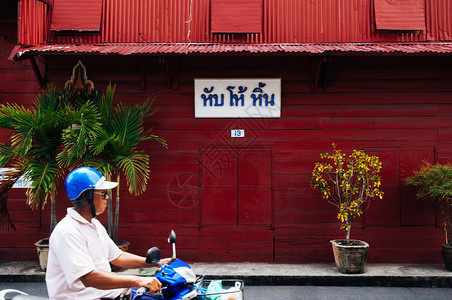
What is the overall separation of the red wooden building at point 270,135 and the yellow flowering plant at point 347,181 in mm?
350

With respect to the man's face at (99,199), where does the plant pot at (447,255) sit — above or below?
below

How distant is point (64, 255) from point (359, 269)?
5.26m

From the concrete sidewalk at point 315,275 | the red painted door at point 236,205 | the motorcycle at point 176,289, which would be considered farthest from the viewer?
the red painted door at point 236,205

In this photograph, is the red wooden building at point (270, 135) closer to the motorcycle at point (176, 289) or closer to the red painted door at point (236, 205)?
the red painted door at point (236, 205)

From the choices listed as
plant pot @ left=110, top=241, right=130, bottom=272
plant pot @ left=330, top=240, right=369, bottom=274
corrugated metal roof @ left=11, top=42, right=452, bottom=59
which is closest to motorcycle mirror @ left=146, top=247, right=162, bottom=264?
plant pot @ left=110, top=241, right=130, bottom=272

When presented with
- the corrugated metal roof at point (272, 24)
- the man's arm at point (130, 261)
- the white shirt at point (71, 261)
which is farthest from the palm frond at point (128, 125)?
the white shirt at point (71, 261)

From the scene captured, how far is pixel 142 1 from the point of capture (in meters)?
8.00

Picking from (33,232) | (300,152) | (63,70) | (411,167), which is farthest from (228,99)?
(33,232)

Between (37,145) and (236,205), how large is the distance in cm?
376

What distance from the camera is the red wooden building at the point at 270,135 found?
7.46 meters

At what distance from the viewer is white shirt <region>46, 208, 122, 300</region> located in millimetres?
2736

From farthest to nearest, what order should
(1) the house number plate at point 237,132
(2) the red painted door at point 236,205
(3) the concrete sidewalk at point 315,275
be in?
(1) the house number plate at point 237,132 < (2) the red painted door at point 236,205 < (3) the concrete sidewalk at point 315,275

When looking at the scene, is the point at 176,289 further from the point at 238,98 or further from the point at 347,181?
the point at 238,98

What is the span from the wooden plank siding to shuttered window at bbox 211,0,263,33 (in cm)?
68
